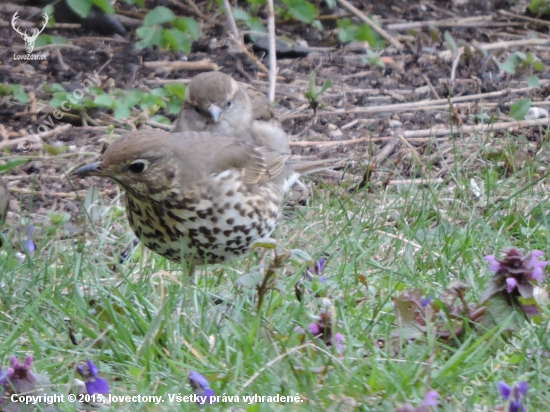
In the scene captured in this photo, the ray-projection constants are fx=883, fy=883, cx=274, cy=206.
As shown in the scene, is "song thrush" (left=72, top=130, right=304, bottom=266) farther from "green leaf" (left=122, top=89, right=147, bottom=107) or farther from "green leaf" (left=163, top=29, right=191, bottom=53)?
"green leaf" (left=163, top=29, right=191, bottom=53)

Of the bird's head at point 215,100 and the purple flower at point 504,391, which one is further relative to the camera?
the bird's head at point 215,100

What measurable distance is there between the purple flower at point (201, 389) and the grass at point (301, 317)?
0.05 metres

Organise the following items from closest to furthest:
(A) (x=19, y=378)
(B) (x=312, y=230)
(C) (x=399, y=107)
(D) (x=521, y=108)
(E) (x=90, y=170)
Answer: (A) (x=19, y=378) → (E) (x=90, y=170) → (B) (x=312, y=230) → (D) (x=521, y=108) → (C) (x=399, y=107)

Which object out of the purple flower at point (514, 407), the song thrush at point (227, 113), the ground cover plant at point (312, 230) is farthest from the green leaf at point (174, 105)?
the purple flower at point (514, 407)

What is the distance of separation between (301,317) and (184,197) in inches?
31.0

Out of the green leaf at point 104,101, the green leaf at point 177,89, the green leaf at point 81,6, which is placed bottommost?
the green leaf at point 104,101

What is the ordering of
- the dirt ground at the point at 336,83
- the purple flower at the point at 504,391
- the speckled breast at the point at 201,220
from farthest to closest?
the dirt ground at the point at 336,83
the speckled breast at the point at 201,220
the purple flower at the point at 504,391

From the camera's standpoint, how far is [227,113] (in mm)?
5418

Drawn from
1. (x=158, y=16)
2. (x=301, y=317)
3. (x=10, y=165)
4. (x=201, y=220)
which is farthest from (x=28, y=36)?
(x=301, y=317)

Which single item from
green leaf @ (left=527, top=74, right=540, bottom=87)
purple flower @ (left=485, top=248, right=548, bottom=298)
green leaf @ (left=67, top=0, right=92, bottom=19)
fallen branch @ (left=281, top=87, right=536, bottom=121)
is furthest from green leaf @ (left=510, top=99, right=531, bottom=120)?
green leaf @ (left=67, top=0, right=92, bottom=19)

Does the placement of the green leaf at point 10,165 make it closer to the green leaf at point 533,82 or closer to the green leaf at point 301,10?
the green leaf at point 301,10

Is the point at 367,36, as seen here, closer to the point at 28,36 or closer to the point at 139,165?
the point at 28,36

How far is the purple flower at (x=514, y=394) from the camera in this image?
2482 millimetres

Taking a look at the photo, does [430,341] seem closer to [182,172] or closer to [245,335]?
[245,335]
